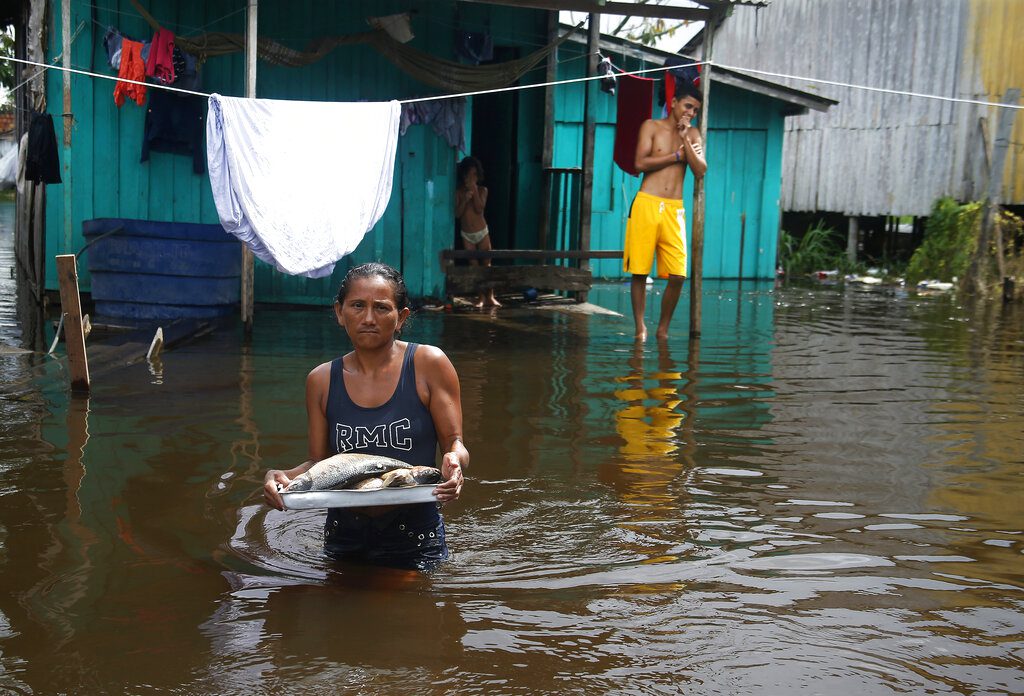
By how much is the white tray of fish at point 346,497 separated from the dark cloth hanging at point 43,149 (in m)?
Answer: 7.56

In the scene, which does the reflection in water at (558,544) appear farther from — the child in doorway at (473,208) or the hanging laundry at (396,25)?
the child in doorway at (473,208)

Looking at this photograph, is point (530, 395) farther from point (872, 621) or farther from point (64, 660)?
point (64, 660)

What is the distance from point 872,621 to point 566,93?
1269cm

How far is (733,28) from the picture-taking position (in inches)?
794

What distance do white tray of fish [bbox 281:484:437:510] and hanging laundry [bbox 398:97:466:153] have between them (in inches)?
316

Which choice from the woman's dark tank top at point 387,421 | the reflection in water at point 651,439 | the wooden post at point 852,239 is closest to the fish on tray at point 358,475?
the woman's dark tank top at point 387,421

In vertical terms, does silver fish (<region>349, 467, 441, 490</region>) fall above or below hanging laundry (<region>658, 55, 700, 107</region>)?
below

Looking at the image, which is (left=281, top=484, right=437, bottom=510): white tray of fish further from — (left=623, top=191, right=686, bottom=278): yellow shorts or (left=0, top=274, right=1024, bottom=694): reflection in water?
(left=623, top=191, right=686, bottom=278): yellow shorts

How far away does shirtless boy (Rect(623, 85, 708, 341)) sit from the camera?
29.6 feet

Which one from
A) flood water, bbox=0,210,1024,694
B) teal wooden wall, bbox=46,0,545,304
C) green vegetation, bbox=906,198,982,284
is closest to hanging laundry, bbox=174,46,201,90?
teal wooden wall, bbox=46,0,545,304

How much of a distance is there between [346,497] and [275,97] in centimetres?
842

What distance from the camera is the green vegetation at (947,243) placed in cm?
1477

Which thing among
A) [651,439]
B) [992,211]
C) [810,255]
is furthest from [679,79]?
[810,255]

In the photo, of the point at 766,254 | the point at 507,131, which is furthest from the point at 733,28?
the point at 507,131
